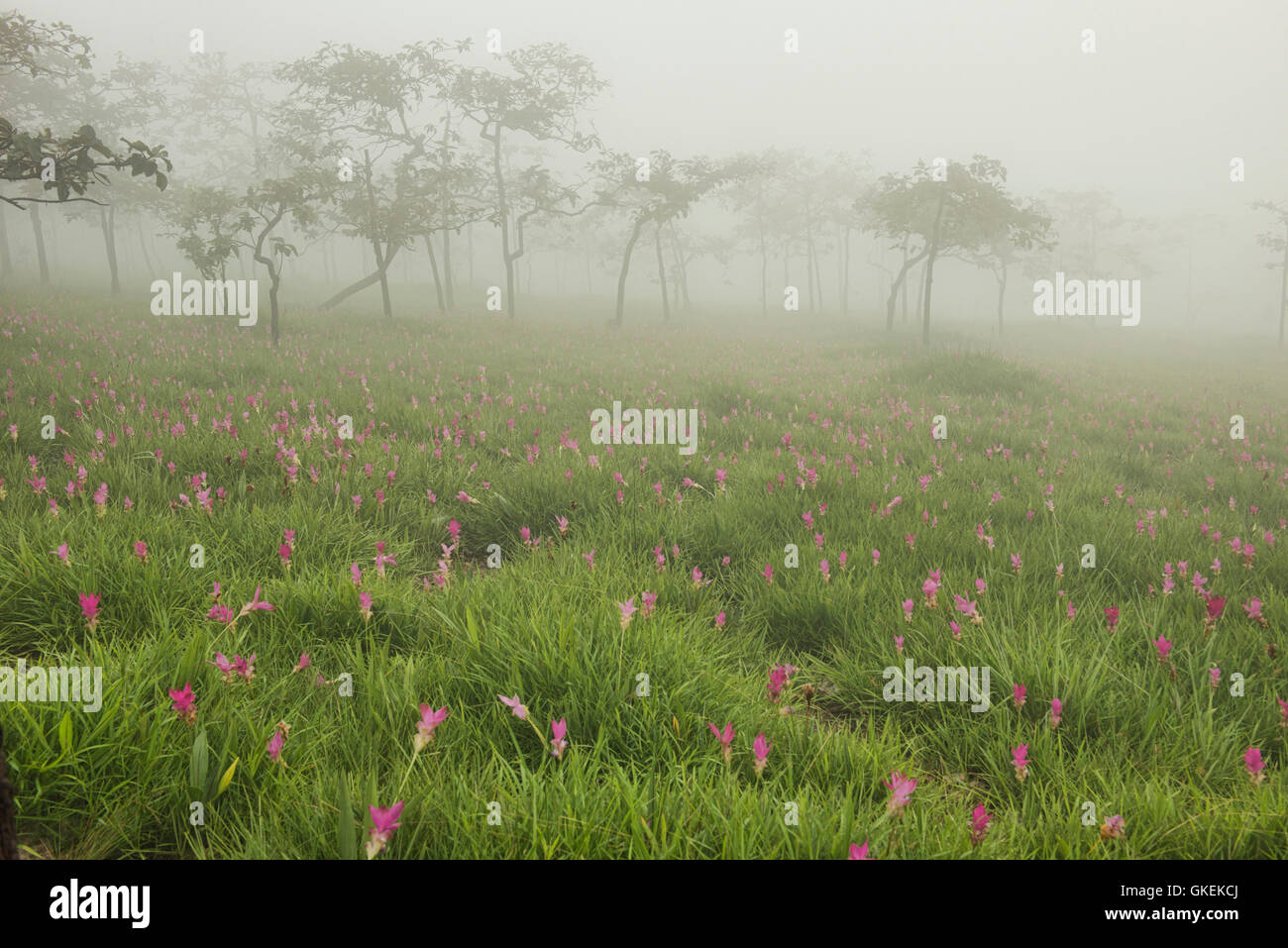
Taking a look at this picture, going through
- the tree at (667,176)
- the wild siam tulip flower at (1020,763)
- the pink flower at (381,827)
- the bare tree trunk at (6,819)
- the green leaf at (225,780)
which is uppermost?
the tree at (667,176)

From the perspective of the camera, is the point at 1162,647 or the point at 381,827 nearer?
the point at 381,827

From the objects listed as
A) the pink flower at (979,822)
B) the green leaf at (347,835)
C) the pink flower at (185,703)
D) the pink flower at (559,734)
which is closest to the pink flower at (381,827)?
the green leaf at (347,835)

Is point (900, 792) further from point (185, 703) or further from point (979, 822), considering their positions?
point (185, 703)

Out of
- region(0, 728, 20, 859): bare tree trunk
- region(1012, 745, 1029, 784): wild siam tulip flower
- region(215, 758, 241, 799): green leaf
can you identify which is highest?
region(0, 728, 20, 859): bare tree trunk

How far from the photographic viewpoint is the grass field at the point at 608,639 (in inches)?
70.0

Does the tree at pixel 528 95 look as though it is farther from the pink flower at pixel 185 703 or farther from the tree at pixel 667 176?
the pink flower at pixel 185 703

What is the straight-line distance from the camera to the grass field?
5.83ft

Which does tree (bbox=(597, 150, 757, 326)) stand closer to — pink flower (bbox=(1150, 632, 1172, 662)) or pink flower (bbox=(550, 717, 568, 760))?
pink flower (bbox=(1150, 632, 1172, 662))

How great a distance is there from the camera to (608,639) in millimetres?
2648

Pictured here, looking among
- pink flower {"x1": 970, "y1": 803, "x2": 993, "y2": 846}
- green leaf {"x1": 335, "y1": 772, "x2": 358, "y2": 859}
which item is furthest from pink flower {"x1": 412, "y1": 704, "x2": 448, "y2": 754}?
pink flower {"x1": 970, "y1": 803, "x2": 993, "y2": 846}

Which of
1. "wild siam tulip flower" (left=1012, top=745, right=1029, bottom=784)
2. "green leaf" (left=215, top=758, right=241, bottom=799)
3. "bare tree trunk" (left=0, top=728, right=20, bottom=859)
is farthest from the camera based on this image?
"wild siam tulip flower" (left=1012, top=745, right=1029, bottom=784)

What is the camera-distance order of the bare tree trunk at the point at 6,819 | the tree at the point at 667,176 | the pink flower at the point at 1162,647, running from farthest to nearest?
the tree at the point at 667,176 → the pink flower at the point at 1162,647 → the bare tree trunk at the point at 6,819

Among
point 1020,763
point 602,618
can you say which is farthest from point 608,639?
point 1020,763
